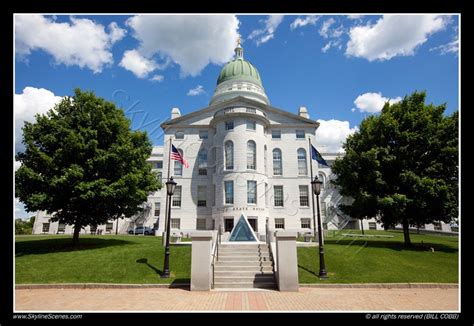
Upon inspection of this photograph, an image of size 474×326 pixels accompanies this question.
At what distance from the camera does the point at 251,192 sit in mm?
33406

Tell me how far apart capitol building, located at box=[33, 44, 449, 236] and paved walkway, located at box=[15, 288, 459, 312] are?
21487 millimetres

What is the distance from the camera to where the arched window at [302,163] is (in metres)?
38.7

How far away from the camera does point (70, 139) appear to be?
17594mm

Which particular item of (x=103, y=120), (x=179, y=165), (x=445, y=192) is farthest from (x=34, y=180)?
(x=445, y=192)

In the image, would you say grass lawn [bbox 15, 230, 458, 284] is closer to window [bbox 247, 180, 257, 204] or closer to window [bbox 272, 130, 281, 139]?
window [bbox 247, 180, 257, 204]

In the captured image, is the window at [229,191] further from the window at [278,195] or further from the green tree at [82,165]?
the green tree at [82,165]

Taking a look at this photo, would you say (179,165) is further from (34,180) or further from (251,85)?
(34,180)

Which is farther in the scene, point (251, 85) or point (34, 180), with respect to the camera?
point (251, 85)

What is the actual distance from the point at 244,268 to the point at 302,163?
27729 mm

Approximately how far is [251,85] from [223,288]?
3925 centimetres

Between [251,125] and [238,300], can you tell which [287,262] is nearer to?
[238,300]

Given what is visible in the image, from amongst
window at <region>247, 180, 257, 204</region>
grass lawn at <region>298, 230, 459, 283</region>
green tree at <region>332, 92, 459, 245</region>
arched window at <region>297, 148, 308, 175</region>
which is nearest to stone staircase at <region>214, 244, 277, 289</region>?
grass lawn at <region>298, 230, 459, 283</region>

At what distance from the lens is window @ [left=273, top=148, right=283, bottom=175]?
38.6 m
